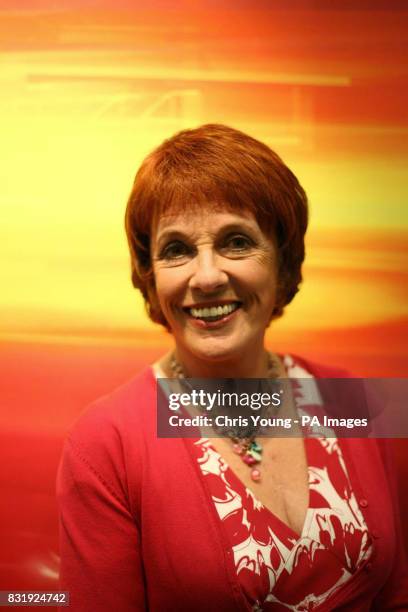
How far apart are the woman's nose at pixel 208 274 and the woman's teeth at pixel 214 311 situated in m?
0.04

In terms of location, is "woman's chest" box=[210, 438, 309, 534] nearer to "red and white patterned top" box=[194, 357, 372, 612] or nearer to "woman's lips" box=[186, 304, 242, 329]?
"red and white patterned top" box=[194, 357, 372, 612]

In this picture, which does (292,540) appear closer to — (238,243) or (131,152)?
(238,243)

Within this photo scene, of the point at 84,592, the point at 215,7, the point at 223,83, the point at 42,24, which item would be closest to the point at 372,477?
the point at 84,592

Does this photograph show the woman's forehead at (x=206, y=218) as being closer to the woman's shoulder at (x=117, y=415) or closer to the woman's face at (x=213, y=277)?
the woman's face at (x=213, y=277)

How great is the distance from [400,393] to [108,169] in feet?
2.83

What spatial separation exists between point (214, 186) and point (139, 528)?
2.31 ft

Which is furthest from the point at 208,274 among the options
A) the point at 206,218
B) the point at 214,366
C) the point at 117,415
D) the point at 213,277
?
the point at 117,415

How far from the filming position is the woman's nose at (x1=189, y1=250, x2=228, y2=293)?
1.14 meters

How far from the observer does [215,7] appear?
4.45 ft

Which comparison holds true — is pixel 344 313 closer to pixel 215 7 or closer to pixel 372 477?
pixel 372 477

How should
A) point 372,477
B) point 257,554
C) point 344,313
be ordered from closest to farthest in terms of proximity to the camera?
point 257,554
point 372,477
point 344,313

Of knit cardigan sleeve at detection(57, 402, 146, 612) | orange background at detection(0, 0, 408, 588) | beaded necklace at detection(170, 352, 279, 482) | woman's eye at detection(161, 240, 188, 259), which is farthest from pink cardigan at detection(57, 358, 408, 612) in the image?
woman's eye at detection(161, 240, 188, 259)

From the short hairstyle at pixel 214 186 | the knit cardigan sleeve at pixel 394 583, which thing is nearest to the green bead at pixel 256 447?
the knit cardigan sleeve at pixel 394 583

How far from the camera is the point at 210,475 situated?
1.20 m
